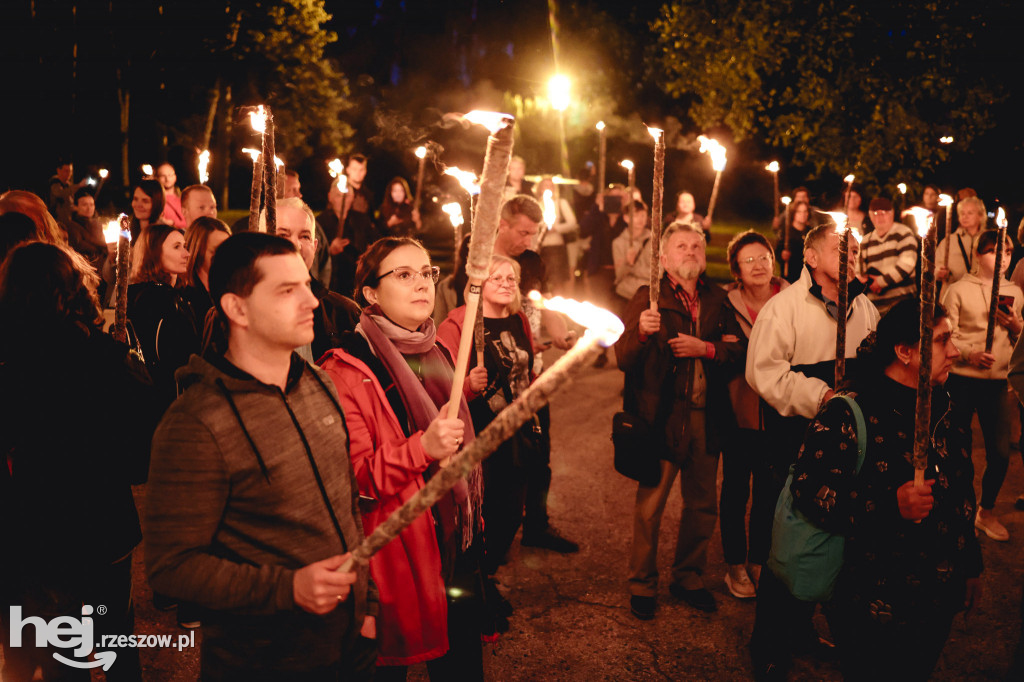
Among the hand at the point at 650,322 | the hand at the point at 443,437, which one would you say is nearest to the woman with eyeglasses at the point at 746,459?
the hand at the point at 650,322

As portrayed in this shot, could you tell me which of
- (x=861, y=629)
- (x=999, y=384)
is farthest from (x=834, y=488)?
(x=999, y=384)

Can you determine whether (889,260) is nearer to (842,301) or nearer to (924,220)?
(842,301)

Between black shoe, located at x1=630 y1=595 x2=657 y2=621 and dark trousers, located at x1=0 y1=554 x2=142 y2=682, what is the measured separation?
111 inches

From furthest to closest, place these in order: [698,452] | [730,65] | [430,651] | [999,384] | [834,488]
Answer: [730,65]
[999,384]
[698,452]
[834,488]
[430,651]

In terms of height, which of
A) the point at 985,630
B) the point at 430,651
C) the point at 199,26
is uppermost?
the point at 199,26

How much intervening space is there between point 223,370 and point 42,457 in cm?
121

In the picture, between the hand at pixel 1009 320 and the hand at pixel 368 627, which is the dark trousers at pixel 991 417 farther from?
the hand at pixel 368 627

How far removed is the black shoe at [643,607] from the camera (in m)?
4.73

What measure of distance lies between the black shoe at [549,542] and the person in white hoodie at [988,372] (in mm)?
3159

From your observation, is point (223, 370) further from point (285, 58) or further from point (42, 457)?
point (285, 58)

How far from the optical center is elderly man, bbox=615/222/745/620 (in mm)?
4781

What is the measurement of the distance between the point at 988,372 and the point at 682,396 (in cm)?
286

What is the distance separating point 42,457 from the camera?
2.98 m

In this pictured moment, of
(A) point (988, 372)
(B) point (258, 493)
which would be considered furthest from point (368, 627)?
(A) point (988, 372)
